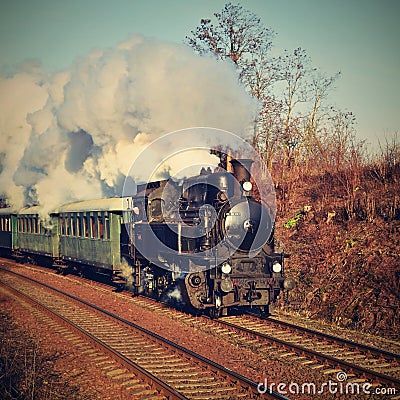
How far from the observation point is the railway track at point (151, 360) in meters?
6.85

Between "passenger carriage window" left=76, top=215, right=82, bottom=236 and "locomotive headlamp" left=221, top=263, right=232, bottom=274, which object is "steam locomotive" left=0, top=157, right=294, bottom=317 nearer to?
"locomotive headlamp" left=221, top=263, right=232, bottom=274

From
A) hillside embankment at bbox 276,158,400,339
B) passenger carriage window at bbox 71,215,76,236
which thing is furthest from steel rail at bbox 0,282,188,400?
passenger carriage window at bbox 71,215,76,236

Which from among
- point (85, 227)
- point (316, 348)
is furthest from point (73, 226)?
point (316, 348)

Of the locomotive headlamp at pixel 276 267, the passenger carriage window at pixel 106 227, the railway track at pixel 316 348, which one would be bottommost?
the railway track at pixel 316 348

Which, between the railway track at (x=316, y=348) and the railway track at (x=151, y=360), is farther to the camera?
the railway track at (x=316, y=348)

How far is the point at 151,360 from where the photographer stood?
8406 mm

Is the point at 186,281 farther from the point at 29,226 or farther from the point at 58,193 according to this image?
the point at 29,226

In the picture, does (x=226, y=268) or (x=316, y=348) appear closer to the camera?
(x=316, y=348)

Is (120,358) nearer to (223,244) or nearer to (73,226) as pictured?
(223,244)

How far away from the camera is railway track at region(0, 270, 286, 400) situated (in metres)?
6.85

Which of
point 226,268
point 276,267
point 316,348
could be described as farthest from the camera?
point 276,267

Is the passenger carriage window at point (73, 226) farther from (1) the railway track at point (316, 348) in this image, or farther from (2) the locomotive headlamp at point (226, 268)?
(2) the locomotive headlamp at point (226, 268)

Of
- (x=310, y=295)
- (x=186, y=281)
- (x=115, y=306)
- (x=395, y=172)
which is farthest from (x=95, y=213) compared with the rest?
(x=395, y=172)

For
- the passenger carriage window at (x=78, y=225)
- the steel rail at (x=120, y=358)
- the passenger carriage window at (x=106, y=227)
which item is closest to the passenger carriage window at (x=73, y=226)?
the passenger carriage window at (x=78, y=225)
